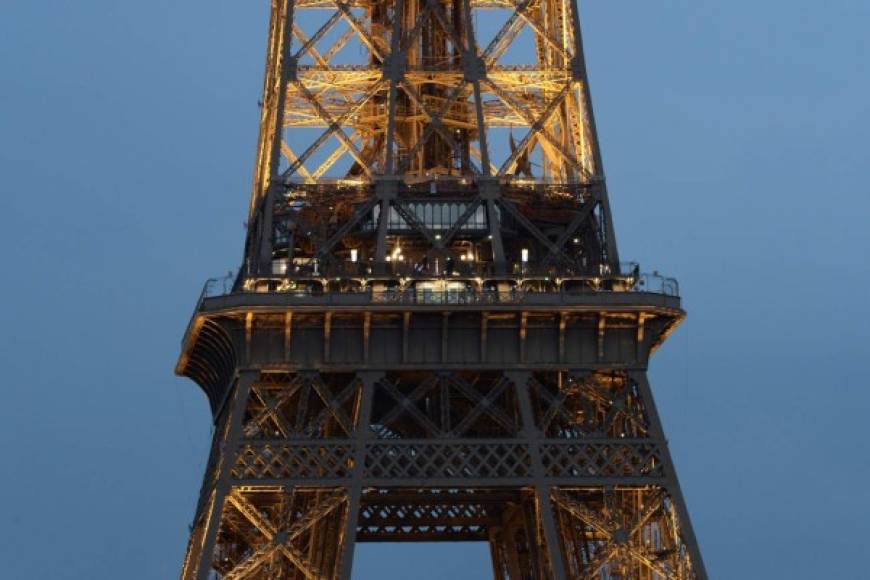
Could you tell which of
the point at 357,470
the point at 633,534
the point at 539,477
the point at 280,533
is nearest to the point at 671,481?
the point at 633,534

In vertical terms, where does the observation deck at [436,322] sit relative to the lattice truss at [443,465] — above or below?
above

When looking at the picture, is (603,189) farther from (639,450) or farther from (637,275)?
(639,450)

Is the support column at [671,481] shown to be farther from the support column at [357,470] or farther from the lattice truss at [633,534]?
the support column at [357,470]

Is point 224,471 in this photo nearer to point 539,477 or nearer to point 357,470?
point 357,470

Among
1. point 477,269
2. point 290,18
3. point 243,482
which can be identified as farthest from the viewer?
point 290,18

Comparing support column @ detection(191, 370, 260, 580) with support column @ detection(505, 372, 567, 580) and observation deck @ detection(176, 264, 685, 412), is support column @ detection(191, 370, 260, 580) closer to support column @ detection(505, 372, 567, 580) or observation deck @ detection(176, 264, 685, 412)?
observation deck @ detection(176, 264, 685, 412)

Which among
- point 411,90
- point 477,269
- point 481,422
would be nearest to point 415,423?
point 481,422

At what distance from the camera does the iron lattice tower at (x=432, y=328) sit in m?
63.6

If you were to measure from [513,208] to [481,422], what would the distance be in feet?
24.8

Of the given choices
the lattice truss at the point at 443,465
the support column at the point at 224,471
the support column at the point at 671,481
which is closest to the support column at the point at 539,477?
the lattice truss at the point at 443,465

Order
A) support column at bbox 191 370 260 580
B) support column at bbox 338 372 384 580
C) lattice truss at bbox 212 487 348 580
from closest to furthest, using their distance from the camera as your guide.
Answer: support column at bbox 338 372 384 580 < support column at bbox 191 370 260 580 < lattice truss at bbox 212 487 348 580

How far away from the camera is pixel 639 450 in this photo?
6431cm

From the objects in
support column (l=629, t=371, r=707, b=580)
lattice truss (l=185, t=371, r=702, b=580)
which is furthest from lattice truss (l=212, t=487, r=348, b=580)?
support column (l=629, t=371, r=707, b=580)

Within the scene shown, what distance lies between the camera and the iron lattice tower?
63562mm
